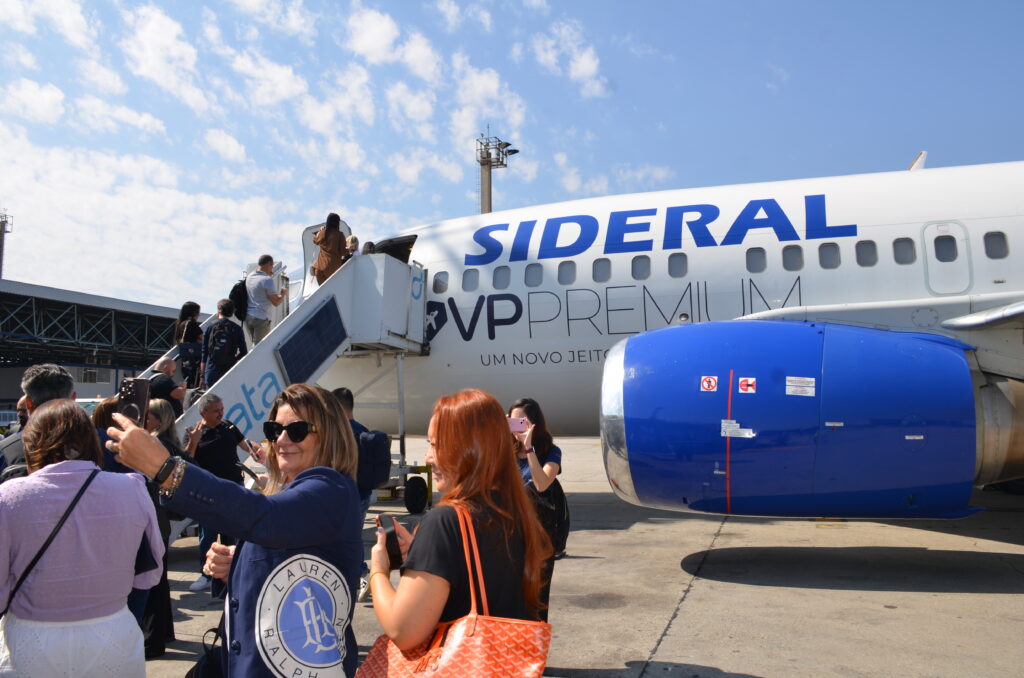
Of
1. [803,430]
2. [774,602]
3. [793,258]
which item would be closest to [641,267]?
[793,258]

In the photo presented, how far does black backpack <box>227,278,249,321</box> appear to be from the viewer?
32.6 ft

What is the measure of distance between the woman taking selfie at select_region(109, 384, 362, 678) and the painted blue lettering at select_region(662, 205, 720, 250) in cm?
742

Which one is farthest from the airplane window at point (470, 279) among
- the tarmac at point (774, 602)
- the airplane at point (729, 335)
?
A: the tarmac at point (774, 602)

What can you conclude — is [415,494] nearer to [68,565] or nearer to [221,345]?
[221,345]

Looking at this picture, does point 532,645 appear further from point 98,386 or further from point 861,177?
point 98,386

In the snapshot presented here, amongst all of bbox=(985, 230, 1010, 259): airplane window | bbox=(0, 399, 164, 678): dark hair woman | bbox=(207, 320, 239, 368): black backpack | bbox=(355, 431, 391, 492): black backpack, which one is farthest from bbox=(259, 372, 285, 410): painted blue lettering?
bbox=(985, 230, 1010, 259): airplane window

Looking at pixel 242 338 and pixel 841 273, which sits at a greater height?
pixel 841 273

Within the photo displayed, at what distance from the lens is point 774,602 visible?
238 inches

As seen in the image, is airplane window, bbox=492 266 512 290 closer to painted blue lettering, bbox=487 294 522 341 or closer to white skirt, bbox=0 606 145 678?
painted blue lettering, bbox=487 294 522 341

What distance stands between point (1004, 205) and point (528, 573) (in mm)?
8665

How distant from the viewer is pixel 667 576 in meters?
6.96

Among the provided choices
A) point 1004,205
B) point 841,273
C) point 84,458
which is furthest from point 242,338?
point 1004,205

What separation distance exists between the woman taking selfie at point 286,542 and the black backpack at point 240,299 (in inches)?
306

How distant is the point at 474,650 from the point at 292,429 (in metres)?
0.98
